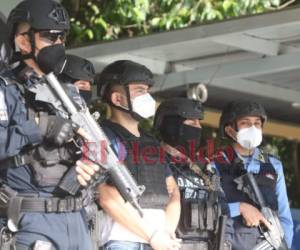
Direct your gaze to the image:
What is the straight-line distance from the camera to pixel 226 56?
7719 millimetres

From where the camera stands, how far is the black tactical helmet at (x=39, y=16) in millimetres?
4512

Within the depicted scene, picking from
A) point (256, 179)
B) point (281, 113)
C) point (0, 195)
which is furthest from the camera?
point (281, 113)

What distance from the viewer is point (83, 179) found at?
4.48m

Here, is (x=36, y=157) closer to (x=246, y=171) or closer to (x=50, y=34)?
(x=50, y=34)

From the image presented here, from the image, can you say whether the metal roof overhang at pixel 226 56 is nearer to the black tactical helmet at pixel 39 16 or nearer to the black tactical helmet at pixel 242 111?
the black tactical helmet at pixel 242 111

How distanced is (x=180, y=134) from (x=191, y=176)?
0.31 m

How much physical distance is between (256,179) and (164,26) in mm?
4011

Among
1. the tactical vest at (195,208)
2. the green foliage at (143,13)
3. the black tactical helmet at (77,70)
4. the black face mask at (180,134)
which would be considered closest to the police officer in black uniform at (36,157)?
the black tactical helmet at (77,70)

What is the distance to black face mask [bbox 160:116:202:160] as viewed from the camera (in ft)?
19.4

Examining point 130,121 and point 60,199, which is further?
point 130,121

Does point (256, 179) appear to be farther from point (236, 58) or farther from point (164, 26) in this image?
point (164, 26)

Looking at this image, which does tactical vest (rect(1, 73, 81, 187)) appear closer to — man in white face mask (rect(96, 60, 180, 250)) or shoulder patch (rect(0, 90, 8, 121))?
shoulder patch (rect(0, 90, 8, 121))

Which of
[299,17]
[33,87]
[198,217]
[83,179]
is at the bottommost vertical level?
[198,217]

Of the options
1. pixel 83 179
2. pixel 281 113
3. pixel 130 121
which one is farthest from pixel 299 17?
pixel 281 113
